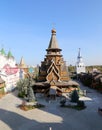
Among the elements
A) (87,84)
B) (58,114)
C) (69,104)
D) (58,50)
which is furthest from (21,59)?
(58,114)

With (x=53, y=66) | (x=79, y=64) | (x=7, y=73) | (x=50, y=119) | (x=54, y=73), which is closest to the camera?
(x=50, y=119)

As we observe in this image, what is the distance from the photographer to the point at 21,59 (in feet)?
208

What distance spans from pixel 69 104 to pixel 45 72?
11.0 metres

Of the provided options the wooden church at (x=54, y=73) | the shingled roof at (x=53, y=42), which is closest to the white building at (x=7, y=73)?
the wooden church at (x=54, y=73)

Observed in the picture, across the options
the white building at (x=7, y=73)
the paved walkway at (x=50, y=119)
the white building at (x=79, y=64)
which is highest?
the white building at (x=79, y=64)

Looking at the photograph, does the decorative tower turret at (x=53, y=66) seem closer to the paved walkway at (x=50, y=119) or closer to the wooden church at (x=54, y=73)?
the wooden church at (x=54, y=73)

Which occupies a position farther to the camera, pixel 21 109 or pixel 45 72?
pixel 45 72

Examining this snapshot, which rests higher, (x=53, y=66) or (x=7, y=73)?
(x=53, y=66)

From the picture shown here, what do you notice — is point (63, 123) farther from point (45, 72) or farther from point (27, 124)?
point (45, 72)

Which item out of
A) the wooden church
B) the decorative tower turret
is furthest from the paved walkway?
the decorative tower turret

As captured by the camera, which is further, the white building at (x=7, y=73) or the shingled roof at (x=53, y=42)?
the shingled roof at (x=53, y=42)

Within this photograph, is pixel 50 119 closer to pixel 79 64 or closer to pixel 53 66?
pixel 53 66

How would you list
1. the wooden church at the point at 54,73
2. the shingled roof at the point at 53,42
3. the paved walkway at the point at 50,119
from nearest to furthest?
the paved walkway at the point at 50,119 → the wooden church at the point at 54,73 → the shingled roof at the point at 53,42

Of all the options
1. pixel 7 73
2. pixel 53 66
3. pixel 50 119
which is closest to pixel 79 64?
pixel 7 73
